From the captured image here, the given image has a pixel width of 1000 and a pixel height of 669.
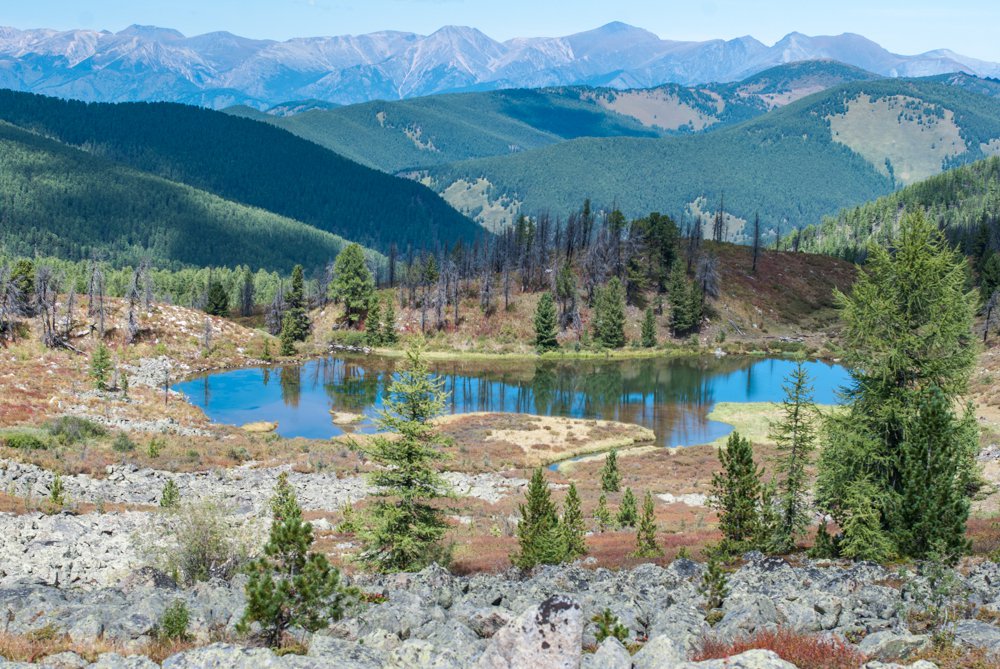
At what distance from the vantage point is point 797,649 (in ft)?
52.1

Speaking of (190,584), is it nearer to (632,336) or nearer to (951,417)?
(951,417)

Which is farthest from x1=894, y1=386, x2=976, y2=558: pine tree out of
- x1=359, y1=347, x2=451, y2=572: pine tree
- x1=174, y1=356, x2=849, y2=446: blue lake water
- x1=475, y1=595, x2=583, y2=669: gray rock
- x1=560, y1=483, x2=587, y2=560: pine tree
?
x1=174, y1=356, x2=849, y2=446: blue lake water

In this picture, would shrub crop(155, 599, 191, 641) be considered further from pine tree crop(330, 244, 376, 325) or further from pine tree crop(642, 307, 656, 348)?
pine tree crop(330, 244, 376, 325)

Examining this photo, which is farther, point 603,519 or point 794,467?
point 603,519

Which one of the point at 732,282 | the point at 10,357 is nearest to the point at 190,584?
the point at 10,357

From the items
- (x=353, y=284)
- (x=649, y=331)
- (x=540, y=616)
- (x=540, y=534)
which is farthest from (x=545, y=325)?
(x=540, y=616)

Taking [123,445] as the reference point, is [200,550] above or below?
above

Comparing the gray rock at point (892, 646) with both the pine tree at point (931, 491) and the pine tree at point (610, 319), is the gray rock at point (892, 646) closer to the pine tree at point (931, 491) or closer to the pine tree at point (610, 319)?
the pine tree at point (931, 491)

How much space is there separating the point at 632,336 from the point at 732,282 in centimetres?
3391

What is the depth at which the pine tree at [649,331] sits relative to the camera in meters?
144

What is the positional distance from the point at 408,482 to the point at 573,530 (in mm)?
8687

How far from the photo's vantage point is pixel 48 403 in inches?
2815

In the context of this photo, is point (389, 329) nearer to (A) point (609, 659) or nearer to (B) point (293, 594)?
(B) point (293, 594)

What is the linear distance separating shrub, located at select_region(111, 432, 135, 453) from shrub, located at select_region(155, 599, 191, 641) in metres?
43.0
